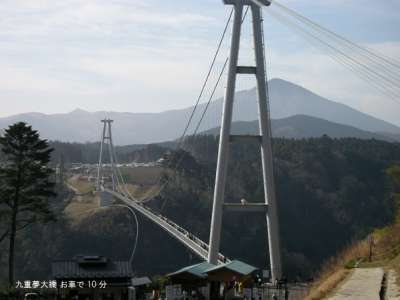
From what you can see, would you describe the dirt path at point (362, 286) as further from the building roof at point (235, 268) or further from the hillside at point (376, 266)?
the building roof at point (235, 268)

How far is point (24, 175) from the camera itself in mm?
24766

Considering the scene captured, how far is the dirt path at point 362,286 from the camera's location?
11.7 m

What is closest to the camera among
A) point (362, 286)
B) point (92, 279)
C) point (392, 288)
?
point (392, 288)

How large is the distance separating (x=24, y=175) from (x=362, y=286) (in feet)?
48.4

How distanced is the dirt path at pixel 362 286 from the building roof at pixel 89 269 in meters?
6.20

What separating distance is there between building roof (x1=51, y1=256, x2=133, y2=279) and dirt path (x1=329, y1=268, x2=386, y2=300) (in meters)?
6.20

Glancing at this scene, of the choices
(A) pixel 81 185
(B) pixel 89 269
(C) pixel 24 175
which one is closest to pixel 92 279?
(B) pixel 89 269

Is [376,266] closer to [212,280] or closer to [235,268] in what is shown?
[235,268]

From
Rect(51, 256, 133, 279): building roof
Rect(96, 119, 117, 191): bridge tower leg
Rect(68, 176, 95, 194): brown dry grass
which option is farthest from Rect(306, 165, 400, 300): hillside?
Rect(68, 176, 95, 194): brown dry grass

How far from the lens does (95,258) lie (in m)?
19.3

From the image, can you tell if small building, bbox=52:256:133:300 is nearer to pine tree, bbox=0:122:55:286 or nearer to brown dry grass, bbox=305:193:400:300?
brown dry grass, bbox=305:193:400:300

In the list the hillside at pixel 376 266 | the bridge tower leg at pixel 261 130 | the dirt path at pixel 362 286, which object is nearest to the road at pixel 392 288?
the hillside at pixel 376 266

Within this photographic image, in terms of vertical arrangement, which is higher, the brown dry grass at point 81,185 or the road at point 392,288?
the brown dry grass at point 81,185

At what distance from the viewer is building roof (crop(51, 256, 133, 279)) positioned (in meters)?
18.2
